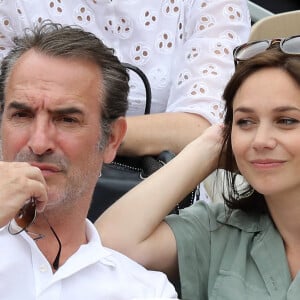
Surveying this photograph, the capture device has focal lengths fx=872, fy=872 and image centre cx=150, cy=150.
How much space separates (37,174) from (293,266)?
2.44 ft

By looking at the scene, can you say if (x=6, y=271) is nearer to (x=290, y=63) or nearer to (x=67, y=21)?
(x=290, y=63)

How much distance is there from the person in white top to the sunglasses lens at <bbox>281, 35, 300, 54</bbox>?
522mm

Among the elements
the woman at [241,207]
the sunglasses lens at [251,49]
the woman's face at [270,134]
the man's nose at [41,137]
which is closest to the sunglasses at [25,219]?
the man's nose at [41,137]

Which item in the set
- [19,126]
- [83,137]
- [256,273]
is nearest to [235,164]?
[256,273]

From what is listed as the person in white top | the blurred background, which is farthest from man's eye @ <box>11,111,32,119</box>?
the blurred background

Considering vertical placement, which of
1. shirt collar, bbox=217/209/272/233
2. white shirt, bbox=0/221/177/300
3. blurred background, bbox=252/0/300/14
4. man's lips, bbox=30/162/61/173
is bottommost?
blurred background, bbox=252/0/300/14

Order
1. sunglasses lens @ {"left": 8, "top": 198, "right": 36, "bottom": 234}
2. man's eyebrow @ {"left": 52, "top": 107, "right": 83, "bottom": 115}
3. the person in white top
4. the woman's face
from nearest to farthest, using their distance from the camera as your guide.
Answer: sunglasses lens @ {"left": 8, "top": 198, "right": 36, "bottom": 234} < man's eyebrow @ {"left": 52, "top": 107, "right": 83, "bottom": 115} < the woman's face < the person in white top

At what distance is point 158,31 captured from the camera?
112 inches

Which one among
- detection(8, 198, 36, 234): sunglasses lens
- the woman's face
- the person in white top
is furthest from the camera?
the person in white top

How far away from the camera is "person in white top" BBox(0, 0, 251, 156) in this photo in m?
2.77

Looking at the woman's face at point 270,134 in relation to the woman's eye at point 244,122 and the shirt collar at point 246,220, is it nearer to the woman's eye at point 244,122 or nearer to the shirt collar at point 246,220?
the woman's eye at point 244,122

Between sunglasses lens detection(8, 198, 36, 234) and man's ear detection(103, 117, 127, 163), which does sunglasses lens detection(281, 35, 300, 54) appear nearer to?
man's ear detection(103, 117, 127, 163)

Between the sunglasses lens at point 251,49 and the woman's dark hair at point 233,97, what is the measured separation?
0.02 meters

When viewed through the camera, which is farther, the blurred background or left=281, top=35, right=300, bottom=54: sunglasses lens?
the blurred background
